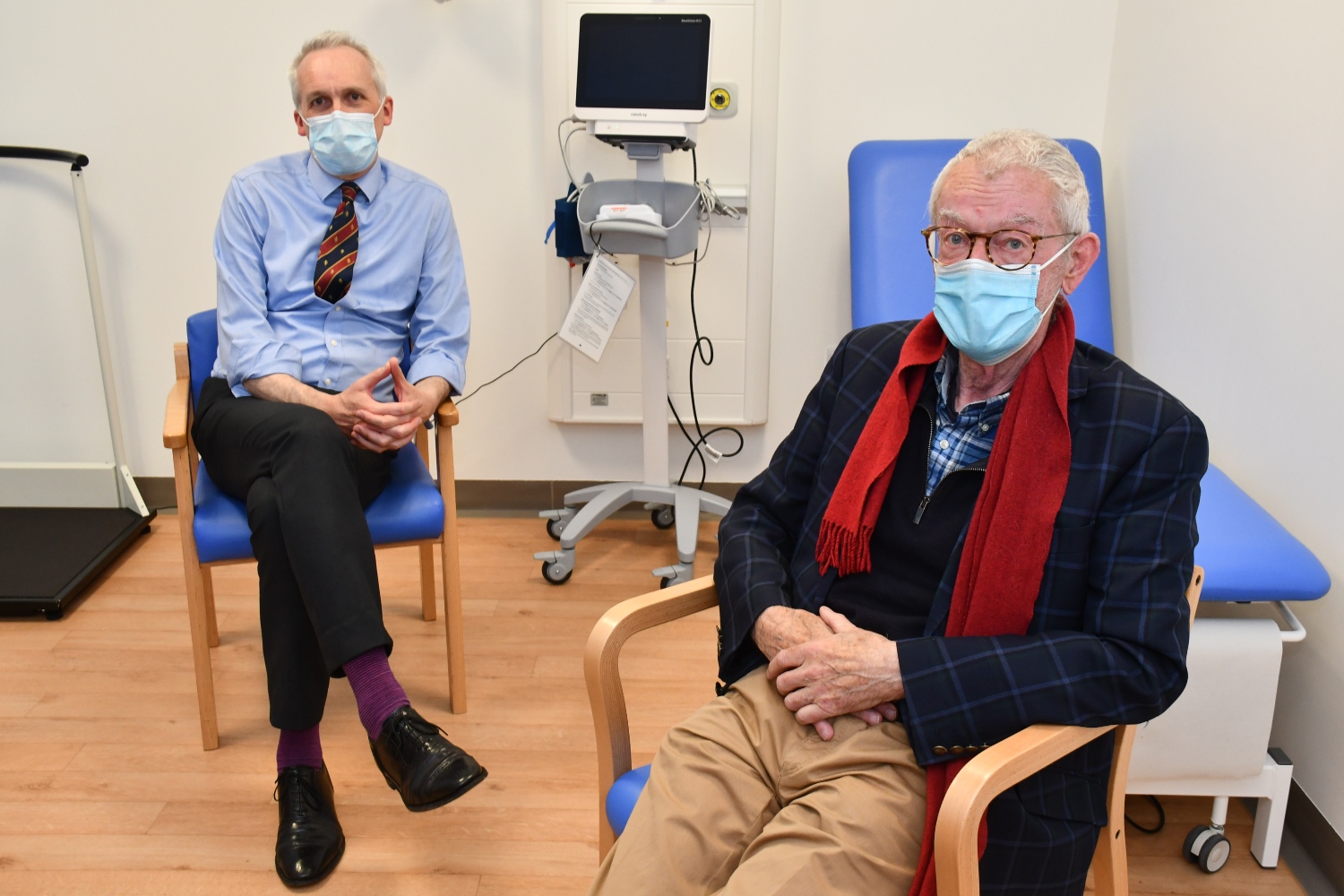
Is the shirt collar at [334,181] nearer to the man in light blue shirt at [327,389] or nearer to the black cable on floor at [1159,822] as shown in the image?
the man in light blue shirt at [327,389]

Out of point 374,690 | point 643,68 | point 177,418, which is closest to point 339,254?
point 177,418

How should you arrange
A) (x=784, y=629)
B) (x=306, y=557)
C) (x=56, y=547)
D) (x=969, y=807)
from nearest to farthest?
(x=969, y=807)
(x=784, y=629)
(x=306, y=557)
(x=56, y=547)

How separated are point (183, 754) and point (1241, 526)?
195cm

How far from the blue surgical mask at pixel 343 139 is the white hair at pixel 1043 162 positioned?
4.44ft

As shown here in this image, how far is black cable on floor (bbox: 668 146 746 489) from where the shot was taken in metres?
2.92

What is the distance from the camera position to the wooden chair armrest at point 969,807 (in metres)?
0.99

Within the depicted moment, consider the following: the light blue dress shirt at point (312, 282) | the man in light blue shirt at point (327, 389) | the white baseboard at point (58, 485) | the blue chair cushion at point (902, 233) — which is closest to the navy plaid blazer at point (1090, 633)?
the man in light blue shirt at point (327, 389)

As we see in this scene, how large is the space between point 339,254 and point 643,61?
2.74 feet

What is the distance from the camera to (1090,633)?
1159 millimetres

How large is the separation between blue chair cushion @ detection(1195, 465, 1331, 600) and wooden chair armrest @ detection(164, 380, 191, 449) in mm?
1700

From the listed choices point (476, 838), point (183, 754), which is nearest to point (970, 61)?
point (476, 838)

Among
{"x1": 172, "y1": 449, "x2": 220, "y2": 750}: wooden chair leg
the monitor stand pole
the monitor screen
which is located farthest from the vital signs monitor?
Answer: {"x1": 172, "y1": 449, "x2": 220, "y2": 750}: wooden chair leg

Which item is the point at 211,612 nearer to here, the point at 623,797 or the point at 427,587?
the point at 427,587

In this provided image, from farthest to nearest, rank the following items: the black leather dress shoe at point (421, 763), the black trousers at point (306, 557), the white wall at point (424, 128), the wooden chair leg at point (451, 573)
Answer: the white wall at point (424, 128)
the wooden chair leg at point (451, 573)
the black trousers at point (306, 557)
the black leather dress shoe at point (421, 763)
